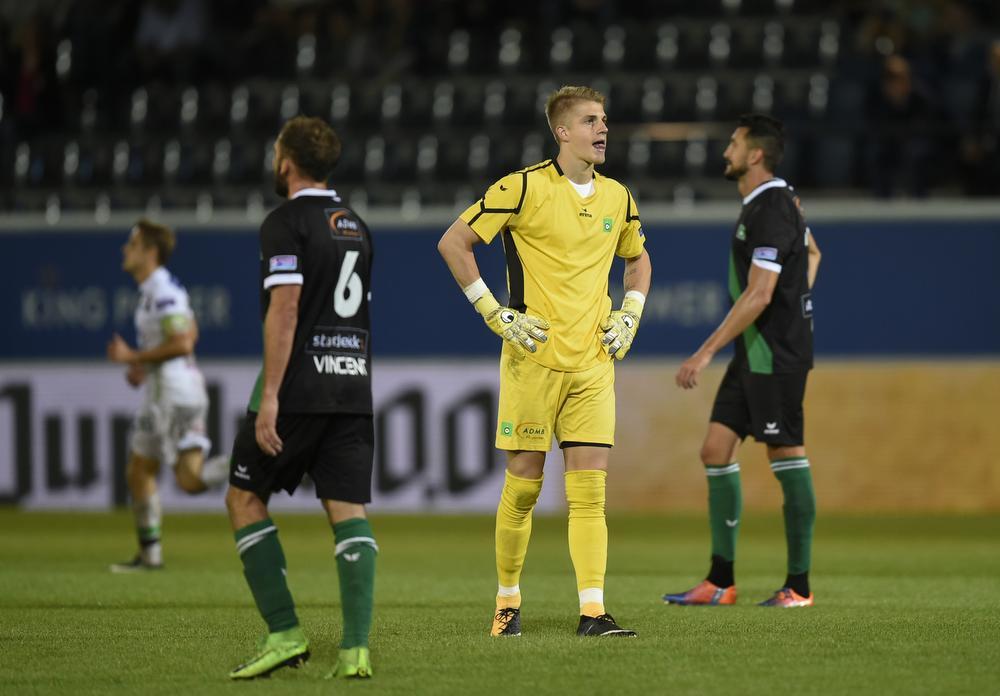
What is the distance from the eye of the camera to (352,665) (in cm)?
544

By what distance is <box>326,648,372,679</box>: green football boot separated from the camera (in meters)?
5.43

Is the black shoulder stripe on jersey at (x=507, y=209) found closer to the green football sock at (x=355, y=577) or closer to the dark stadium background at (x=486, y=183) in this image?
the green football sock at (x=355, y=577)

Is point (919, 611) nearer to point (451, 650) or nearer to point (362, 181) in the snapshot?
point (451, 650)

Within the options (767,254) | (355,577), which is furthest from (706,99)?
(355,577)

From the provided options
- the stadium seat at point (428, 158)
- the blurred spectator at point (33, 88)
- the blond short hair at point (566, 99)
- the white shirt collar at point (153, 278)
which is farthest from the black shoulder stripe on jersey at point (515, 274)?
the blurred spectator at point (33, 88)

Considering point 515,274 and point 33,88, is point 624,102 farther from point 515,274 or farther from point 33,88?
point 515,274

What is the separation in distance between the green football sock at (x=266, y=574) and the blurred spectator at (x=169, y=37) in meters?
14.0

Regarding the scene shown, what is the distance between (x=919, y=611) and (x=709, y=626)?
1.18 meters

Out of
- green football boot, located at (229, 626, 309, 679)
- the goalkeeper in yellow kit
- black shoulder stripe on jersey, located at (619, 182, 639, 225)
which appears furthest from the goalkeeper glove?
green football boot, located at (229, 626, 309, 679)

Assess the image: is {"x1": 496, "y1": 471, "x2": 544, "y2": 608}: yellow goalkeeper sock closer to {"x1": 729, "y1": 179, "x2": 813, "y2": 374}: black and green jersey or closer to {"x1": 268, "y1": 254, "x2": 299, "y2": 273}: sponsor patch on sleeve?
{"x1": 268, "y1": 254, "x2": 299, "y2": 273}: sponsor patch on sleeve

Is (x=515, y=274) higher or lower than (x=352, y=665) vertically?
higher

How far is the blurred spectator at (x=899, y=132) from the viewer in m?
15.2

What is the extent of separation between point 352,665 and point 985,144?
11390 mm

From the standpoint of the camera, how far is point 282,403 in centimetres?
556
